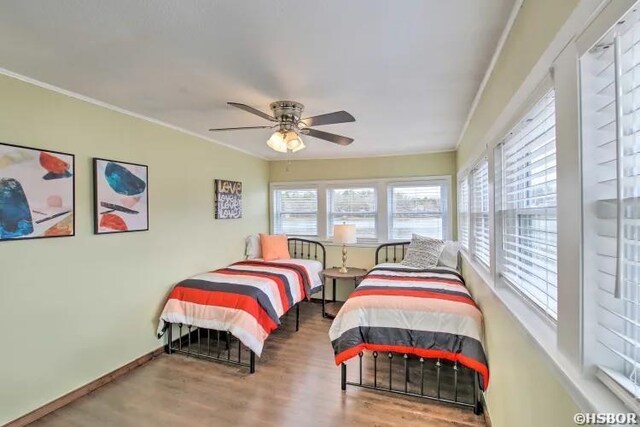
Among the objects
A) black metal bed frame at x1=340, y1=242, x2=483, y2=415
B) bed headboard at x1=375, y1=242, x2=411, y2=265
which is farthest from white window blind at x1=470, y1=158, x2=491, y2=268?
bed headboard at x1=375, y1=242, x2=411, y2=265

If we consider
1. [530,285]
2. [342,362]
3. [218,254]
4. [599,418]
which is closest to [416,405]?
[342,362]

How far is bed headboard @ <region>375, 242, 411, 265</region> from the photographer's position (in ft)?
15.9

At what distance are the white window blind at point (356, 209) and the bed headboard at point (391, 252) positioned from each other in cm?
24

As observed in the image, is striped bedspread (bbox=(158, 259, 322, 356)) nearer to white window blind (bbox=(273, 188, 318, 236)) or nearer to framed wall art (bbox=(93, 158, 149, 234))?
framed wall art (bbox=(93, 158, 149, 234))

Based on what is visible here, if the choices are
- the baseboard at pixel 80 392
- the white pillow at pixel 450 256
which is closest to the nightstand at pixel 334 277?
the white pillow at pixel 450 256

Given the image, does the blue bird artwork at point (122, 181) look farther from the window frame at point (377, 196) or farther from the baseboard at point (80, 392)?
the window frame at point (377, 196)

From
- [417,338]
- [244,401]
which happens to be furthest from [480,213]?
[244,401]

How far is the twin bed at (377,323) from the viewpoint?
2346 mm

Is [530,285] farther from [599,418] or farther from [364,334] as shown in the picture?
[364,334]

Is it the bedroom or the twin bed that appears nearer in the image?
the bedroom

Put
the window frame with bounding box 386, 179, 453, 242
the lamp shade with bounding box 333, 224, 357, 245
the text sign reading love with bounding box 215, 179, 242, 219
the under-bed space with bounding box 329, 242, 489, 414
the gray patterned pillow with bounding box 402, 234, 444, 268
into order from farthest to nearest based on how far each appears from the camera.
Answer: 1. the window frame with bounding box 386, 179, 453, 242
2. the lamp shade with bounding box 333, 224, 357, 245
3. the text sign reading love with bounding box 215, 179, 242, 219
4. the gray patterned pillow with bounding box 402, 234, 444, 268
5. the under-bed space with bounding box 329, 242, 489, 414

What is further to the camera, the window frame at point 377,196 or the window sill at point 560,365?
the window frame at point 377,196

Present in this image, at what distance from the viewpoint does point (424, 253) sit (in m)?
4.09

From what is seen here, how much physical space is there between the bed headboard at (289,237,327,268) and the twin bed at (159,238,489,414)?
46.9 inches
